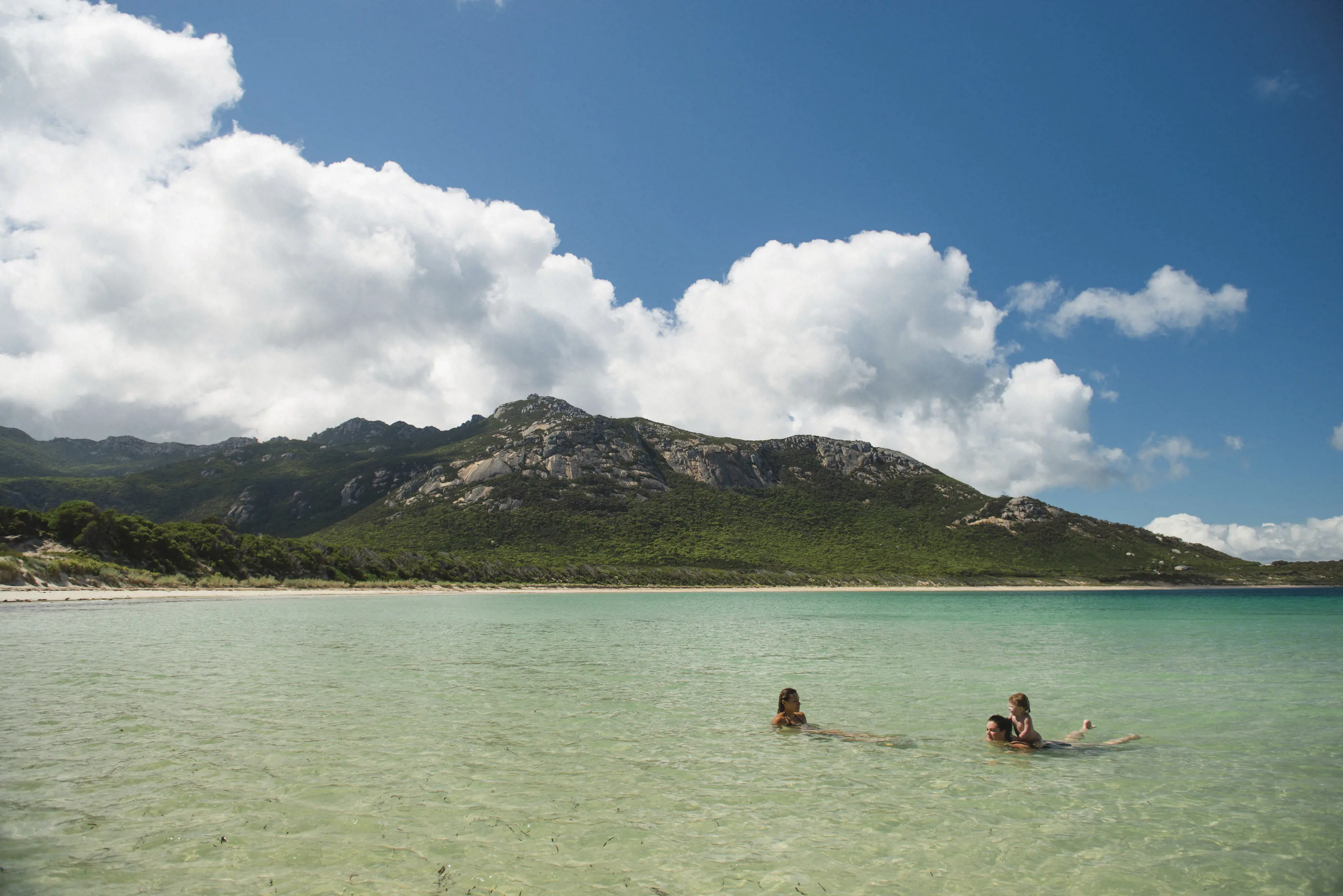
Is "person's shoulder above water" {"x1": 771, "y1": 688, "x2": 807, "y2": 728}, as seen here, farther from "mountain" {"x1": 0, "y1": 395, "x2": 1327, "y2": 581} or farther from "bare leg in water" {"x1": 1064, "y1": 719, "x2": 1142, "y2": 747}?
"mountain" {"x1": 0, "y1": 395, "x2": 1327, "y2": 581}

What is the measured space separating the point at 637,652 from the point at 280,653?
12.2m

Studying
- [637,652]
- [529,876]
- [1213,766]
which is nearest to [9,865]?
[529,876]

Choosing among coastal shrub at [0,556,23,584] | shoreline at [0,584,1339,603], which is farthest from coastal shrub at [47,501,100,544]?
coastal shrub at [0,556,23,584]

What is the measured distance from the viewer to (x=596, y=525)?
130 metres

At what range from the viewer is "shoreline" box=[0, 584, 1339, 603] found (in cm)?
4450

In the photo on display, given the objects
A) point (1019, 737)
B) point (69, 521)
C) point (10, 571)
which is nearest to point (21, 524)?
point (69, 521)

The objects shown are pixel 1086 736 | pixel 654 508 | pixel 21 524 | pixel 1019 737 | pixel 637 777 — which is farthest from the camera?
pixel 654 508

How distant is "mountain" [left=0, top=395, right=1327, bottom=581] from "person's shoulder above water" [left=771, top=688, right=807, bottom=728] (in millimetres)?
90047

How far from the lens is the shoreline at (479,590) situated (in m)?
44.5

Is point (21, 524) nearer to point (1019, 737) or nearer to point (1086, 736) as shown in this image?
point (1019, 737)

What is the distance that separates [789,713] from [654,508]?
5101 inches

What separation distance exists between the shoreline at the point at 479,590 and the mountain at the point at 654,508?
3.74 metres

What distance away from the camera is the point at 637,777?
10078 millimetres

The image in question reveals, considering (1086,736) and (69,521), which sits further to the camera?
(69,521)
